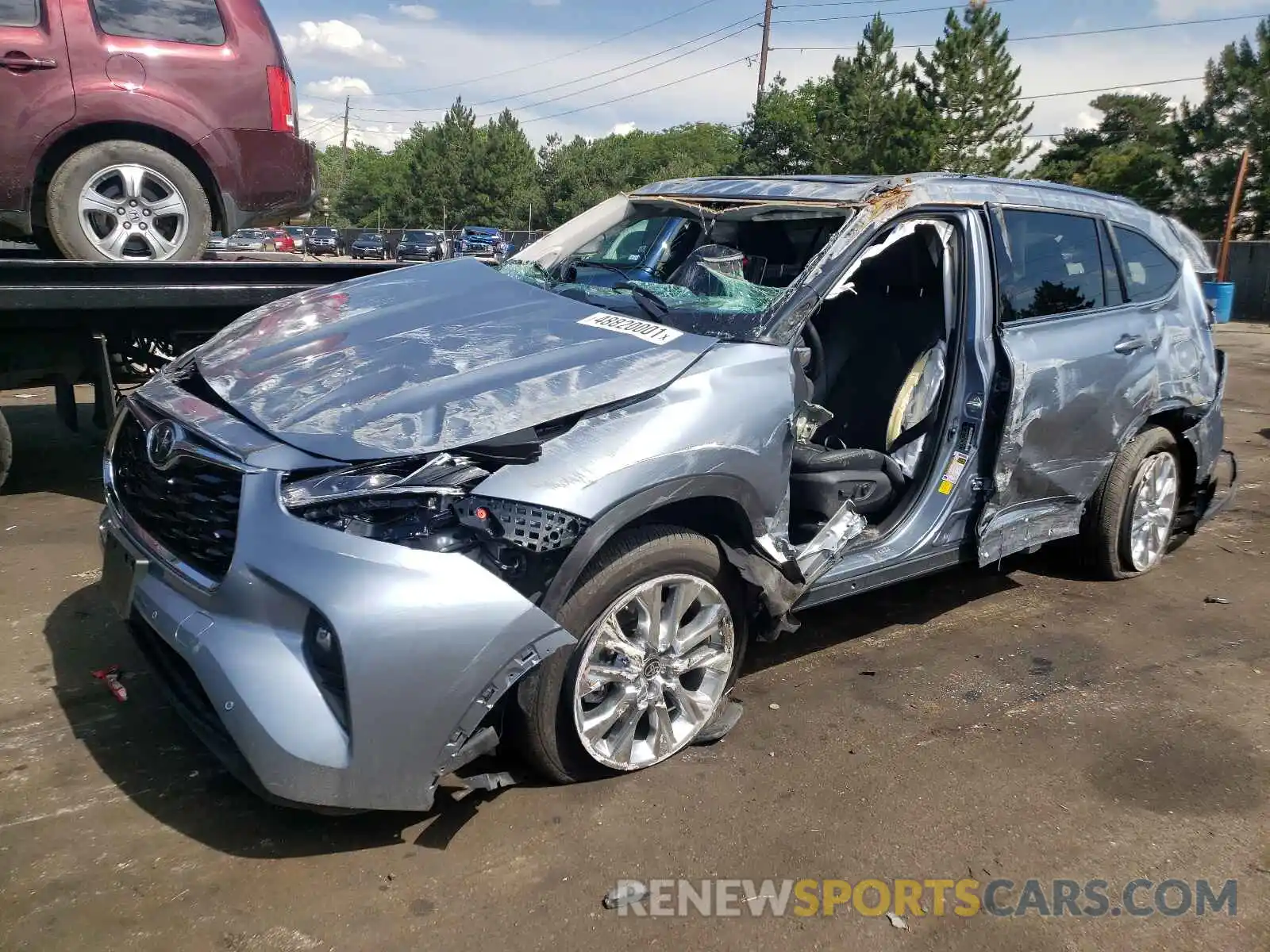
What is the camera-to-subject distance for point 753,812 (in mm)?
2982

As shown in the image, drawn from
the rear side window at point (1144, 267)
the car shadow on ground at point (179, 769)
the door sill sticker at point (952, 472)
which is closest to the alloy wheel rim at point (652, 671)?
the car shadow on ground at point (179, 769)

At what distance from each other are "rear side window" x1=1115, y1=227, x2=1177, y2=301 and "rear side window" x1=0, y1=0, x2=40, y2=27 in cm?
548

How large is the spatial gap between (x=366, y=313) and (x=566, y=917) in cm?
217

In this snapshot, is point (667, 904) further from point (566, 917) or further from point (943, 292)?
point (943, 292)

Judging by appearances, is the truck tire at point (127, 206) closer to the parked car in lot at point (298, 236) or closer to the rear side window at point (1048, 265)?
the rear side window at point (1048, 265)

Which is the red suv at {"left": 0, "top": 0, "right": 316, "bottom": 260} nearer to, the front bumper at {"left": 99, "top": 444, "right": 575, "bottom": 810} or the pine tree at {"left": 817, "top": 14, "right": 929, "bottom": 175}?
the front bumper at {"left": 99, "top": 444, "right": 575, "bottom": 810}

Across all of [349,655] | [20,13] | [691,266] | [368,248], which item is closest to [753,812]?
[349,655]

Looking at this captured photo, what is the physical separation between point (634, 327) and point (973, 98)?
4648 centimetres

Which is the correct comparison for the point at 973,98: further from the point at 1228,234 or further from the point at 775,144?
the point at 1228,234

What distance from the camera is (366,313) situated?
11.7 feet

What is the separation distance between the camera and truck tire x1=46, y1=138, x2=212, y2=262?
16.8ft

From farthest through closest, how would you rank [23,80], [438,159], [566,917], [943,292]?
[438,159], [23,80], [943,292], [566,917]

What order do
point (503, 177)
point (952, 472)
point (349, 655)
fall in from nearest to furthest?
point (349, 655) → point (952, 472) → point (503, 177)

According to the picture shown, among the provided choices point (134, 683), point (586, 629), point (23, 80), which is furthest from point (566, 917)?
point (23, 80)
